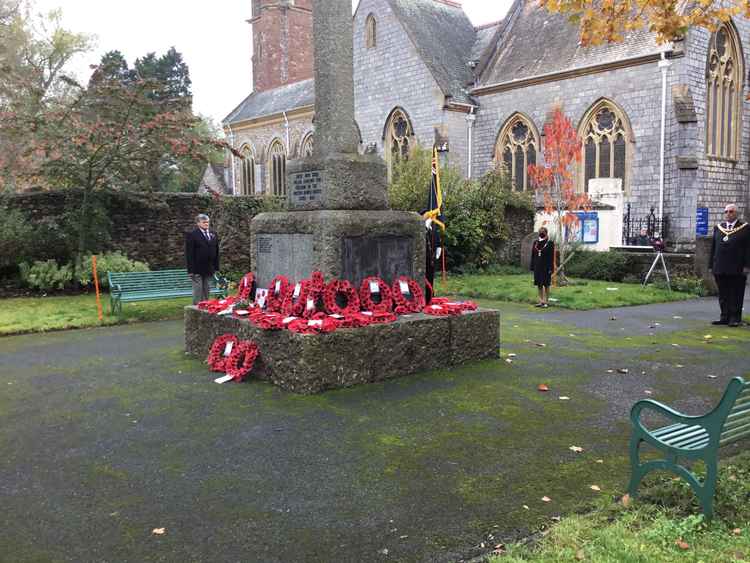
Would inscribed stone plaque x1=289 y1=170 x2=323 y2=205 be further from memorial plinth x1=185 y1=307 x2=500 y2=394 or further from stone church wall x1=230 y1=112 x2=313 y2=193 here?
stone church wall x1=230 y1=112 x2=313 y2=193

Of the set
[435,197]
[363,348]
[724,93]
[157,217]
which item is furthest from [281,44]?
[363,348]

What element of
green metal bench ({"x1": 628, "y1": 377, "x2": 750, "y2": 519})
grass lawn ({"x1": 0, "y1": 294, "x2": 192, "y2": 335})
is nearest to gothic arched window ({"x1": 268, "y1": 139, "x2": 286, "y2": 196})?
grass lawn ({"x1": 0, "y1": 294, "x2": 192, "y2": 335})

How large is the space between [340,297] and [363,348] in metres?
0.86

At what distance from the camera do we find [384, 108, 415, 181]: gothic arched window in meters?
28.9

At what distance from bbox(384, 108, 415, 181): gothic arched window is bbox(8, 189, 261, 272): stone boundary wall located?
12051 millimetres

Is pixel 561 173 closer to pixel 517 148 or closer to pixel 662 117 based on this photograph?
pixel 662 117

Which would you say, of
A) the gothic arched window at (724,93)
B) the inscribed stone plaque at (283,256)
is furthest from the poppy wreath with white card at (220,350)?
the gothic arched window at (724,93)

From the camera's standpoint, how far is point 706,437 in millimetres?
3512

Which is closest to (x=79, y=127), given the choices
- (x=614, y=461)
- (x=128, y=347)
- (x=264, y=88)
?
(x=128, y=347)

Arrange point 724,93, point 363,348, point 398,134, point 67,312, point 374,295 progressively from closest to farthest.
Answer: point 363,348
point 374,295
point 67,312
point 724,93
point 398,134

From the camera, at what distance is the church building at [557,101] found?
72.0ft

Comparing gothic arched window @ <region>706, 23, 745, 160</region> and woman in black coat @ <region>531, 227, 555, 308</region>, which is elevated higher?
gothic arched window @ <region>706, 23, 745, 160</region>

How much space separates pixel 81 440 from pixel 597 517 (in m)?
3.81

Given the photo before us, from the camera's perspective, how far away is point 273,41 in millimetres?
44406
